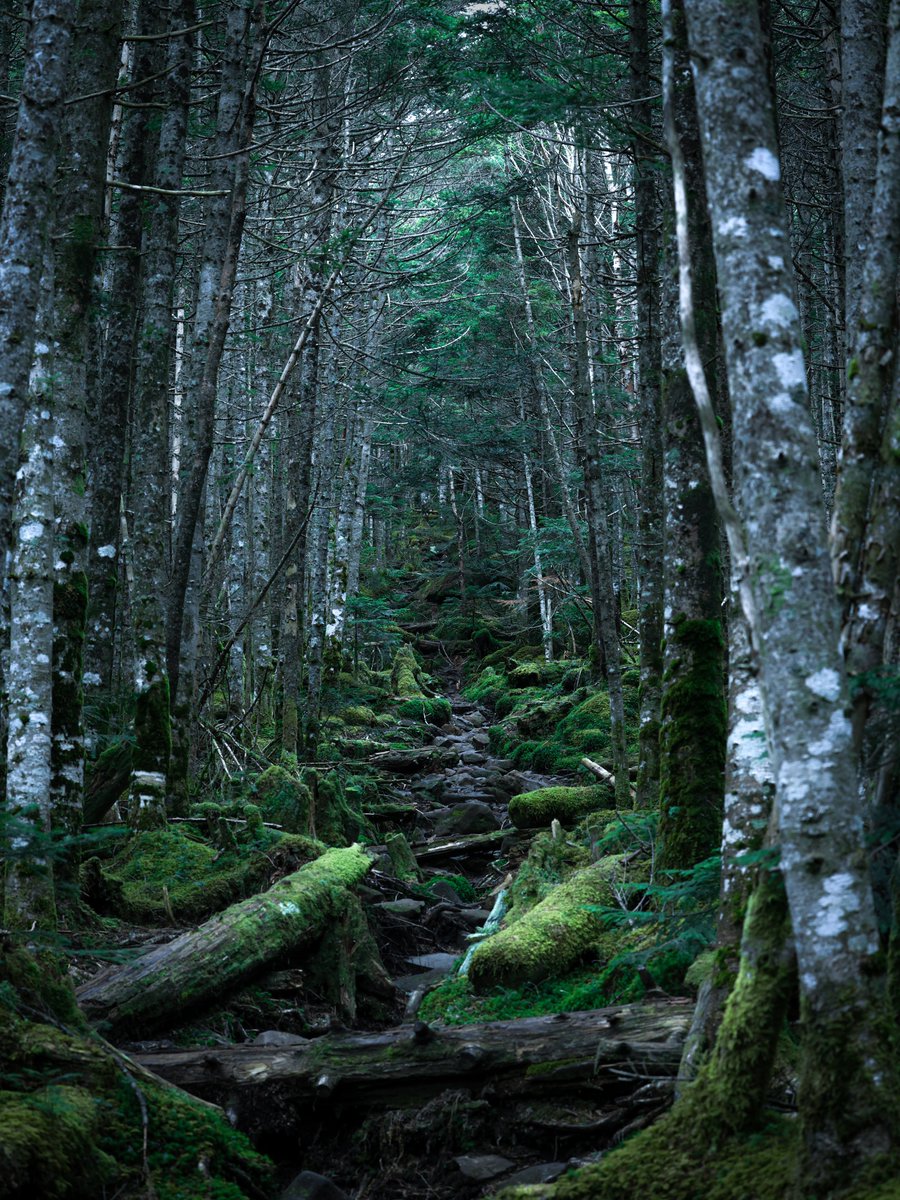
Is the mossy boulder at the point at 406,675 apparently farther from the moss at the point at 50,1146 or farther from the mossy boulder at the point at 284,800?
the moss at the point at 50,1146

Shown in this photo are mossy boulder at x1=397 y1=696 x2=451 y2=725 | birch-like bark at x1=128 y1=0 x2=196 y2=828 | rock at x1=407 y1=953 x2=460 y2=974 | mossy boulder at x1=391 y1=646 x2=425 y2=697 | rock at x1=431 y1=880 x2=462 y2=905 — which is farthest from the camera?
mossy boulder at x1=391 y1=646 x2=425 y2=697

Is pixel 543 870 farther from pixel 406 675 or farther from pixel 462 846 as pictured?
pixel 406 675

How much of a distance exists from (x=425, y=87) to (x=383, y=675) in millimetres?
16406

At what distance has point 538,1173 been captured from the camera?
3744 mm

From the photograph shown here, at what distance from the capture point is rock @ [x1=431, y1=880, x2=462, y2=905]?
368 inches

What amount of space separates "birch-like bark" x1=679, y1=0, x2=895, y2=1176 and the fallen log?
1612 mm

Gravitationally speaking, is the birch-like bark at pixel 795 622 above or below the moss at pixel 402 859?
above

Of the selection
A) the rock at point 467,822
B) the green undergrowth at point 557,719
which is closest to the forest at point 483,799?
the rock at point 467,822

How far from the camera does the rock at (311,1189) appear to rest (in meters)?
3.97

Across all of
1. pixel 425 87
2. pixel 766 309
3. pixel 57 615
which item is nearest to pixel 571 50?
pixel 425 87

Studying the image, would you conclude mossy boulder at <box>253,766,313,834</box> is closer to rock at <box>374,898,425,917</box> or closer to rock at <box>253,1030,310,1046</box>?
rock at <box>374,898,425,917</box>

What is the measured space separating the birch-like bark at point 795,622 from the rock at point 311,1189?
220cm

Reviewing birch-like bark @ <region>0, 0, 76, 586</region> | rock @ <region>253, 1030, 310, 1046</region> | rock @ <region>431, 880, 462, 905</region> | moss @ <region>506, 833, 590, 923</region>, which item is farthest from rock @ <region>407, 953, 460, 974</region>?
birch-like bark @ <region>0, 0, 76, 586</region>

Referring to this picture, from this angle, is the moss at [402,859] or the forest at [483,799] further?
the moss at [402,859]
